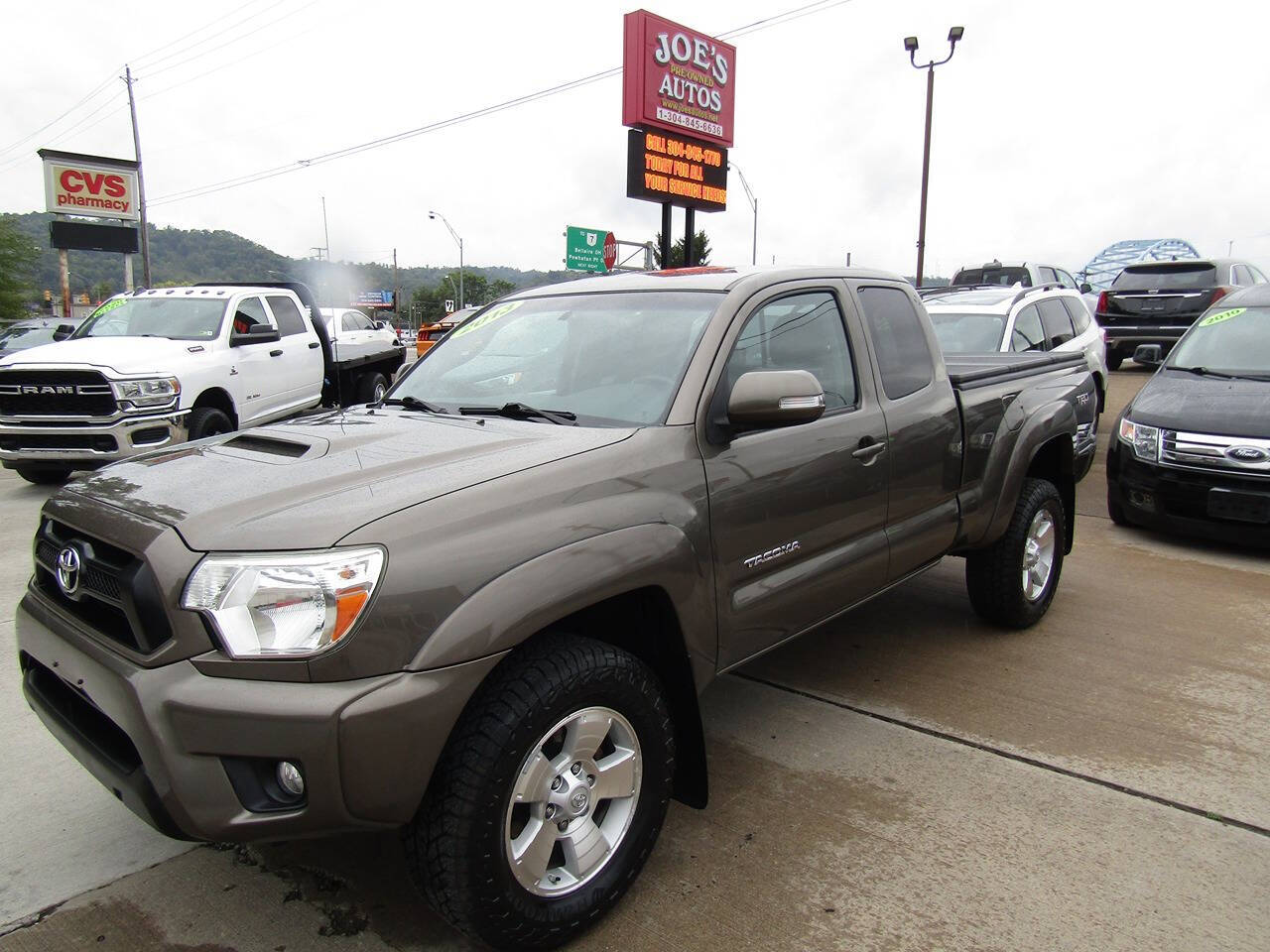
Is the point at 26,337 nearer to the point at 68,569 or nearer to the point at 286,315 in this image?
the point at 286,315

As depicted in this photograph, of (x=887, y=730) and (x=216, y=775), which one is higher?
(x=216, y=775)

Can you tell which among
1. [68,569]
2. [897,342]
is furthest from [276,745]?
[897,342]

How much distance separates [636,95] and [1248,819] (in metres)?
16.2

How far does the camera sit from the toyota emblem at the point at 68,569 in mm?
2252

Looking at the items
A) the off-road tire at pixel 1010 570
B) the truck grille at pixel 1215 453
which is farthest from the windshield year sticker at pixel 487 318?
the truck grille at pixel 1215 453

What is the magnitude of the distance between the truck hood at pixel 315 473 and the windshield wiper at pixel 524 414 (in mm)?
59

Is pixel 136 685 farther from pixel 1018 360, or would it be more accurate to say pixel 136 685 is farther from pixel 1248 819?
pixel 1018 360

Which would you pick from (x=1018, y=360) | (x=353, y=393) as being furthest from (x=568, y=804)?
(x=353, y=393)

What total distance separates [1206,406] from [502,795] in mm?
5845

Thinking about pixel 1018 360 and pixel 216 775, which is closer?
pixel 216 775

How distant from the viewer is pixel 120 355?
8047 millimetres

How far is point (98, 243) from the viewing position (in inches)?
1350

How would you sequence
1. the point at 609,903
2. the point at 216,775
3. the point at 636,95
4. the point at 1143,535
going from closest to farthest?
the point at 216,775
the point at 609,903
the point at 1143,535
the point at 636,95

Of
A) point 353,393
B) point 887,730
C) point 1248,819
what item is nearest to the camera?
point 1248,819
